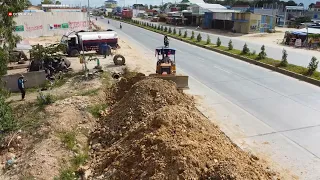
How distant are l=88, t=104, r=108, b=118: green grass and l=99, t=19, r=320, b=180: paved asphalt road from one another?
16.2 feet

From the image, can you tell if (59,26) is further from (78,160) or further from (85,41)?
(78,160)

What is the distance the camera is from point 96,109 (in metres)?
13.6

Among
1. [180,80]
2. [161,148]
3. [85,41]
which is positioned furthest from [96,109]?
[85,41]

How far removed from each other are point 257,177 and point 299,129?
5279 millimetres

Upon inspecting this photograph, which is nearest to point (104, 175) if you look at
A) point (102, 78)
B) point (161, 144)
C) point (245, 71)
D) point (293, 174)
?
point (161, 144)

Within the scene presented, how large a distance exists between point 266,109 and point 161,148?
737 cm

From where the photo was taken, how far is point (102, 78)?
18250 millimetres

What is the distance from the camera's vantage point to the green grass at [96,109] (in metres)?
13.3

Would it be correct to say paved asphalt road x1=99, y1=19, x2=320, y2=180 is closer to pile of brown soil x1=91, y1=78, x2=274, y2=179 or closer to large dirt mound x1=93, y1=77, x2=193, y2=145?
pile of brown soil x1=91, y1=78, x2=274, y2=179

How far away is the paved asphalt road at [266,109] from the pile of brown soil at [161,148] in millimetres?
1466

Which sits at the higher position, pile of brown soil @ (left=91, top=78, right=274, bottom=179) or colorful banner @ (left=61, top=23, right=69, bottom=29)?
colorful banner @ (left=61, top=23, right=69, bottom=29)

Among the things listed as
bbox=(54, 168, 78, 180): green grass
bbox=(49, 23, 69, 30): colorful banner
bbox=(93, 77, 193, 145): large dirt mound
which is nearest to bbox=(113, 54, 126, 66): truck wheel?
bbox=(93, 77, 193, 145): large dirt mound

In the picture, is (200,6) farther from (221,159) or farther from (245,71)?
(221,159)

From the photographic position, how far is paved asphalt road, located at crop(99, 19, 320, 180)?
1012cm
